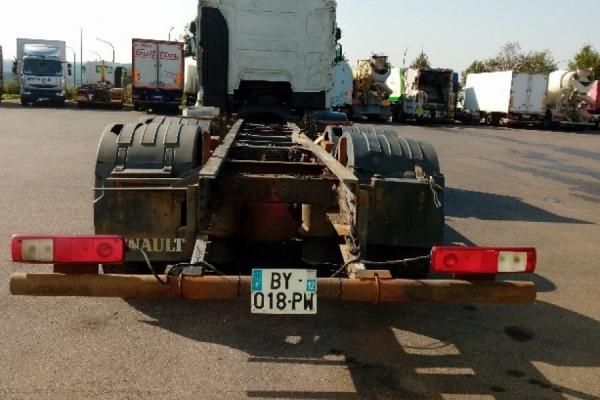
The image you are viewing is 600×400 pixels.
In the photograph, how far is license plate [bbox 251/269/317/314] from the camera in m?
3.31

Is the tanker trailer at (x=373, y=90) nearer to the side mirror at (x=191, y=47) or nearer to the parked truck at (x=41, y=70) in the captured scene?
the parked truck at (x=41, y=70)

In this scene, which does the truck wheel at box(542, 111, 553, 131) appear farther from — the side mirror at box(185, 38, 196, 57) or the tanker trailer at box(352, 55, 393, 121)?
the side mirror at box(185, 38, 196, 57)

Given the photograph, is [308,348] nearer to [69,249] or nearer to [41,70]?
Answer: [69,249]

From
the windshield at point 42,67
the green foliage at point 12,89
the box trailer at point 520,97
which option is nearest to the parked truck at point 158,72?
the windshield at point 42,67

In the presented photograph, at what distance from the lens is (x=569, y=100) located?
3484 cm

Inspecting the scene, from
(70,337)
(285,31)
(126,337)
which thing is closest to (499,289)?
(126,337)

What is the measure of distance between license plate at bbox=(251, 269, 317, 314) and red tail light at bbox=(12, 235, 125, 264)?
779 millimetres

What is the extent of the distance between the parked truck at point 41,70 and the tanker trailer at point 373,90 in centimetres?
1646

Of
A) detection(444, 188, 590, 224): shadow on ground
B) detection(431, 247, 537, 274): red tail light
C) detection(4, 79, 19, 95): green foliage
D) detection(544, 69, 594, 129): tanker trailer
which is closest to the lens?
detection(431, 247, 537, 274): red tail light

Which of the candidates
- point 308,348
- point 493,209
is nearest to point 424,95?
point 493,209

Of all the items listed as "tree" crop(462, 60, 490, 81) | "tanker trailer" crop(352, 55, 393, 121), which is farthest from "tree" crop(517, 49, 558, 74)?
"tanker trailer" crop(352, 55, 393, 121)

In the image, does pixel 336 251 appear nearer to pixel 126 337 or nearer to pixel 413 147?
pixel 413 147

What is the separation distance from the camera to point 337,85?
30.3 meters

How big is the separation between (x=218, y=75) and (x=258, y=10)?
1.09 metres
